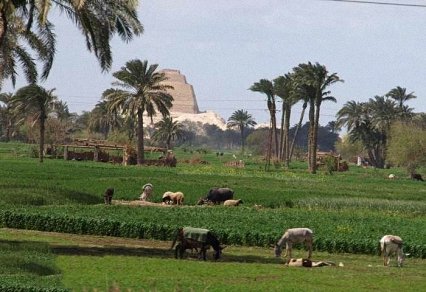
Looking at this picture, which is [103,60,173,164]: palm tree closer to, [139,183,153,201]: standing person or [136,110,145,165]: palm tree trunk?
[136,110,145,165]: palm tree trunk

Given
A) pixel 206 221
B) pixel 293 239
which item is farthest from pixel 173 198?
pixel 293 239

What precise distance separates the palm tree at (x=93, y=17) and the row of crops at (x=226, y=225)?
6.07m

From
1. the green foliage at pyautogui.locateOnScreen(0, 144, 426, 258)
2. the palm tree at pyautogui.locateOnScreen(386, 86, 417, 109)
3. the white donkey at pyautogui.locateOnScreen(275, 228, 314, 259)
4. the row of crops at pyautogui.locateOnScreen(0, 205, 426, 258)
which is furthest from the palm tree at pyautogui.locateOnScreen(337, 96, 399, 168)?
the white donkey at pyautogui.locateOnScreen(275, 228, 314, 259)

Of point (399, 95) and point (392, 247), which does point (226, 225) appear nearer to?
point (392, 247)

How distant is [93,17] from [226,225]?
9.68m

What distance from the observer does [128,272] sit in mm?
23578

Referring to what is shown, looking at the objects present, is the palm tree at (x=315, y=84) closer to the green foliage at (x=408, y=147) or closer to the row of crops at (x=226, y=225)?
the green foliage at (x=408, y=147)

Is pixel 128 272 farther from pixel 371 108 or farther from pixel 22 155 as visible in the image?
pixel 371 108

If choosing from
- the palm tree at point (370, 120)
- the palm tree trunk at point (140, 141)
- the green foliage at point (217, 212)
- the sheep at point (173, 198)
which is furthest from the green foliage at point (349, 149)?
the sheep at point (173, 198)

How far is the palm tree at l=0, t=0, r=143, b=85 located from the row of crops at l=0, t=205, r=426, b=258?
A: 19.9ft

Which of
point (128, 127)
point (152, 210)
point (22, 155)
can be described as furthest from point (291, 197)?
point (128, 127)

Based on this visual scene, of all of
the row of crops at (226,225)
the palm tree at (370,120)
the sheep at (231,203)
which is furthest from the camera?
the palm tree at (370,120)

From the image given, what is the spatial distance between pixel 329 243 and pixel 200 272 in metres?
8.93

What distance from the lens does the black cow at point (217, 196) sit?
50.0 meters
